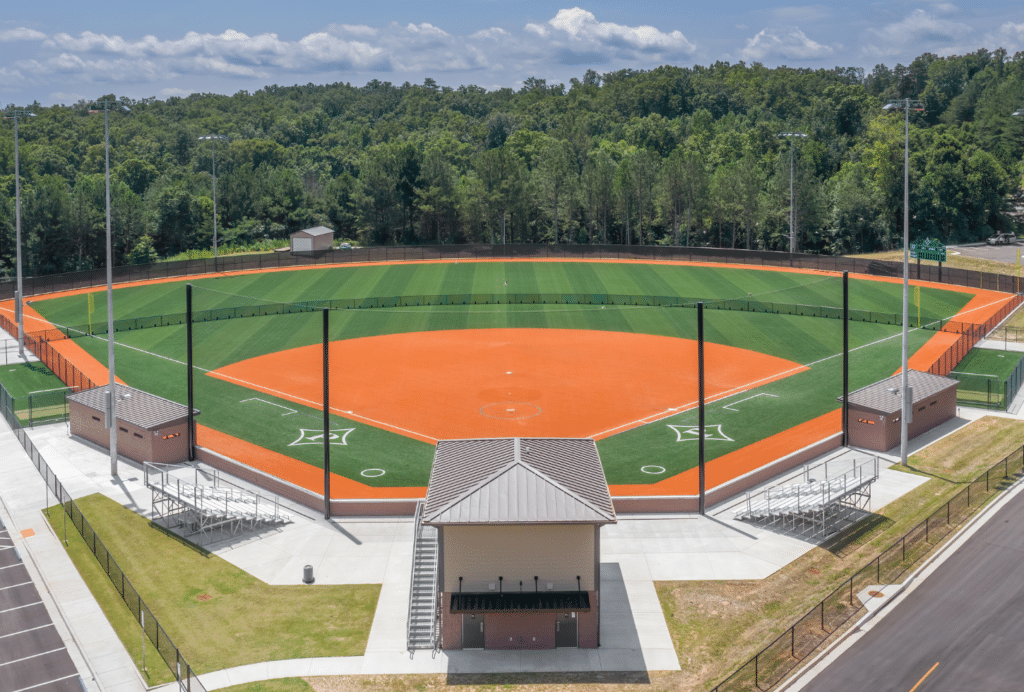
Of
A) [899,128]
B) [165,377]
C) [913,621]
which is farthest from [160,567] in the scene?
[899,128]

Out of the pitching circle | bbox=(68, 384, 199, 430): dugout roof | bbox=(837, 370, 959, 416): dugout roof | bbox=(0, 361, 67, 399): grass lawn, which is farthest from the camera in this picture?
bbox=(0, 361, 67, 399): grass lawn

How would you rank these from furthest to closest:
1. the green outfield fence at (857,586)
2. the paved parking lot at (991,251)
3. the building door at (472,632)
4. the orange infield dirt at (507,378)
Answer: the paved parking lot at (991,251) < the orange infield dirt at (507,378) < the building door at (472,632) < the green outfield fence at (857,586)

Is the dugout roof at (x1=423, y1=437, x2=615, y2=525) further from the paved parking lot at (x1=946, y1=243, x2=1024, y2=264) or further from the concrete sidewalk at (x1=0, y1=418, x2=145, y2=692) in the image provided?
the paved parking lot at (x1=946, y1=243, x2=1024, y2=264)

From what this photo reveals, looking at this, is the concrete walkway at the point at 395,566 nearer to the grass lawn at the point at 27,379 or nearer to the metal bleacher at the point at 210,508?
the metal bleacher at the point at 210,508

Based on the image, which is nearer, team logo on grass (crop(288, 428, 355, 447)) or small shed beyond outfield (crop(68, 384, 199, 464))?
small shed beyond outfield (crop(68, 384, 199, 464))

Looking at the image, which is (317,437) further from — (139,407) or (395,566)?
(395,566)

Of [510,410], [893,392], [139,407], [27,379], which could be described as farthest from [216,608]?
[27,379]

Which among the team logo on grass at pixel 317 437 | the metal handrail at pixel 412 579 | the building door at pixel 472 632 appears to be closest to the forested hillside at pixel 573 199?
the team logo on grass at pixel 317 437

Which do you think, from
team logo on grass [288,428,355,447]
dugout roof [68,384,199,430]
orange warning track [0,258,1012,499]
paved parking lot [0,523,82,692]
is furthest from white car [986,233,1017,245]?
paved parking lot [0,523,82,692]
